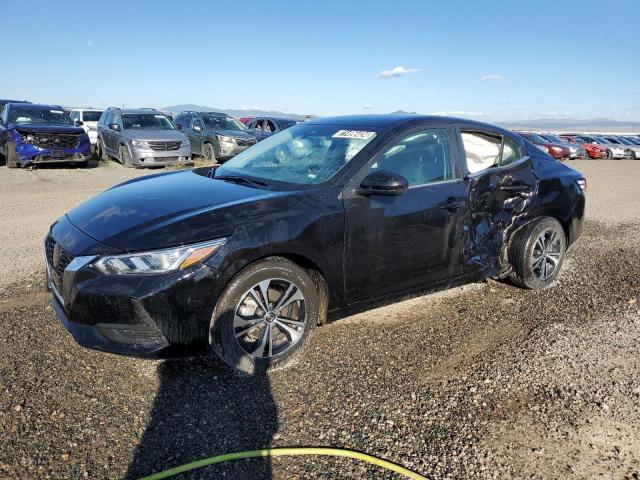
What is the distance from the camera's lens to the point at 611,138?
118ft

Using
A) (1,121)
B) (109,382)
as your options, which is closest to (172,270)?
(109,382)

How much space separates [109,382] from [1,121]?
13899mm

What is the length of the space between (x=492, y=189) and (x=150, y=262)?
2.87 m

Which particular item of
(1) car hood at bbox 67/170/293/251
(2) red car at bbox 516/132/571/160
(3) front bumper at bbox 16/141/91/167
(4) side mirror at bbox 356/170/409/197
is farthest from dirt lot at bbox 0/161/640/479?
(2) red car at bbox 516/132/571/160

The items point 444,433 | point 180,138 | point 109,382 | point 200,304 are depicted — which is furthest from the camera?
point 180,138

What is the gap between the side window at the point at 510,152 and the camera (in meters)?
4.62

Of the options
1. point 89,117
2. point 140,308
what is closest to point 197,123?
point 89,117

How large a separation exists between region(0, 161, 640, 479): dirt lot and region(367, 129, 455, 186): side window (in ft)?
3.96

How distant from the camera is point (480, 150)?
4.46 metres

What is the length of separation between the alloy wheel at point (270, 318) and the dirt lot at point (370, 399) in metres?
0.19

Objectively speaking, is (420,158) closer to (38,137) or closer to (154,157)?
(154,157)

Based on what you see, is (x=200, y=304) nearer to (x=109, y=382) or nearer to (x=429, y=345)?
(x=109, y=382)

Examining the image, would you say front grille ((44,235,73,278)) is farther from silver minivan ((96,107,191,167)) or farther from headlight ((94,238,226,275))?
silver minivan ((96,107,191,167))

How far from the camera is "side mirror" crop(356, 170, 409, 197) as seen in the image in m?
3.46
